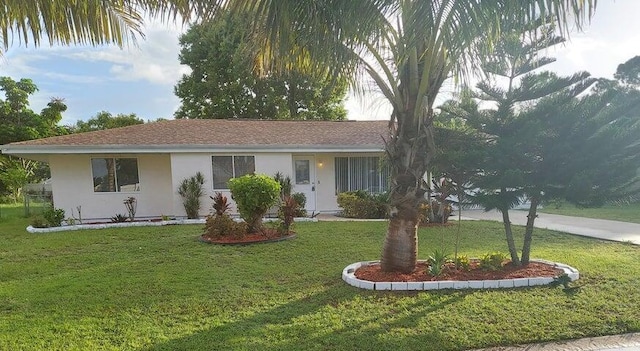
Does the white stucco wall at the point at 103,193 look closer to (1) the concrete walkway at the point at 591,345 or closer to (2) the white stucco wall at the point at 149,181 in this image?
(2) the white stucco wall at the point at 149,181

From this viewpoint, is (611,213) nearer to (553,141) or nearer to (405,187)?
(553,141)

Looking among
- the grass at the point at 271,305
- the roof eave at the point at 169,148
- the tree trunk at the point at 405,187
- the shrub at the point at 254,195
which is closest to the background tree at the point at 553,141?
the tree trunk at the point at 405,187

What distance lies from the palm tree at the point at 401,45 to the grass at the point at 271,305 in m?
1.48

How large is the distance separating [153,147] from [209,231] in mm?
4906

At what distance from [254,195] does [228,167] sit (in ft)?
15.3

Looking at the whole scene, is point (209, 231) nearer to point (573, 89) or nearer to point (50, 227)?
point (50, 227)

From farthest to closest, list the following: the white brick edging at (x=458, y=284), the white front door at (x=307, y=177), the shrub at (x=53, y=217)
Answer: the white front door at (x=307, y=177) < the shrub at (x=53, y=217) < the white brick edging at (x=458, y=284)

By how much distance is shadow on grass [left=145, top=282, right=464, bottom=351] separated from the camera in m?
3.91

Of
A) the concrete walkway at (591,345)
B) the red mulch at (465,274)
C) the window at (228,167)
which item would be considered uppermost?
the window at (228,167)

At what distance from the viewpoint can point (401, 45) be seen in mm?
4730

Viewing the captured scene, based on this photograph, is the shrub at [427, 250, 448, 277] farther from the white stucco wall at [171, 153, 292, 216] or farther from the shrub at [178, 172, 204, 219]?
the shrub at [178, 172, 204, 219]

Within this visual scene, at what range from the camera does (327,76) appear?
18.8 feet

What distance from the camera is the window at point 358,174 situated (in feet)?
51.2

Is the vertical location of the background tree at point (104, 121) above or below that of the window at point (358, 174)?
above
